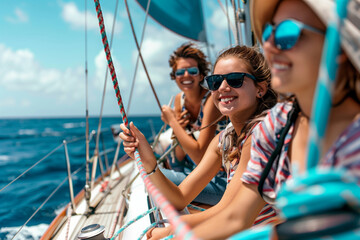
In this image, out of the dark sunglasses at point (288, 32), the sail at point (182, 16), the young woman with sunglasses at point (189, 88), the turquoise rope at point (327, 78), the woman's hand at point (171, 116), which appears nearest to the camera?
the turquoise rope at point (327, 78)

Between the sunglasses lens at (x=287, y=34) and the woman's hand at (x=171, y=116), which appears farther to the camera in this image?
the woman's hand at (x=171, y=116)

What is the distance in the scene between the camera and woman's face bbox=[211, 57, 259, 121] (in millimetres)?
1155

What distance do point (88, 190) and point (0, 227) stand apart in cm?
190

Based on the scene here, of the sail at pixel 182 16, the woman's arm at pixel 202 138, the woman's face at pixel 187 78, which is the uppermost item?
the sail at pixel 182 16

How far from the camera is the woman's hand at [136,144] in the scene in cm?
113

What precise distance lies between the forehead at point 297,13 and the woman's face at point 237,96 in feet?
1.73

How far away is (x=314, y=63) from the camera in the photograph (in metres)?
0.56

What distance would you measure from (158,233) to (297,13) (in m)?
0.99

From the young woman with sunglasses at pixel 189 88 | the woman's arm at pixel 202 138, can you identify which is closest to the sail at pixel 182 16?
the young woman with sunglasses at pixel 189 88

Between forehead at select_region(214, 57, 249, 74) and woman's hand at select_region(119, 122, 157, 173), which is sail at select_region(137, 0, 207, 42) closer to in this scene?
forehead at select_region(214, 57, 249, 74)

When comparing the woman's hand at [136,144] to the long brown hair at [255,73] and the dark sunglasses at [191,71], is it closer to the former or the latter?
the long brown hair at [255,73]

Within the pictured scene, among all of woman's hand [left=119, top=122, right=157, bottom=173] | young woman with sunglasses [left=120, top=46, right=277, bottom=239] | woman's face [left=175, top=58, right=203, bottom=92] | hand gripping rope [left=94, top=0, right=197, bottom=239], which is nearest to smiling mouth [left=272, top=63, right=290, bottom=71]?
hand gripping rope [left=94, top=0, right=197, bottom=239]

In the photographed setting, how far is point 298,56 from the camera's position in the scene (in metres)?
0.57

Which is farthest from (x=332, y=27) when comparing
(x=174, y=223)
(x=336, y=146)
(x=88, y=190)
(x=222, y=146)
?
(x=88, y=190)
